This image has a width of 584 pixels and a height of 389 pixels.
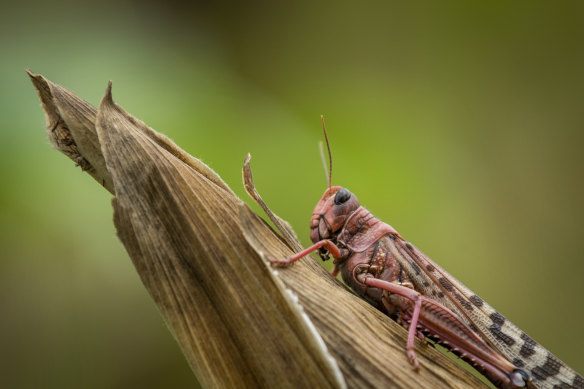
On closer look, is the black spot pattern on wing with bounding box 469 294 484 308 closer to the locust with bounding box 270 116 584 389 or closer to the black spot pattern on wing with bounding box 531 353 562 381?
the locust with bounding box 270 116 584 389

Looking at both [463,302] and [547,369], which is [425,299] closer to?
[463,302]

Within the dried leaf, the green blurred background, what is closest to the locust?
the dried leaf

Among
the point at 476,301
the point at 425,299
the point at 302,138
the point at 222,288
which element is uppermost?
the point at 302,138

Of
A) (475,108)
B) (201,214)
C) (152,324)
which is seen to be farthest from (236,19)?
(201,214)

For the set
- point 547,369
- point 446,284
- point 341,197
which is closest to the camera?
point 547,369

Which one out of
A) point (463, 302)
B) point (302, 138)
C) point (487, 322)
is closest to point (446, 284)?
point (463, 302)

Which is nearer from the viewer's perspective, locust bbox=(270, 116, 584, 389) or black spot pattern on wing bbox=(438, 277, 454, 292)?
locust bbox=(270, 116, 584, 389)

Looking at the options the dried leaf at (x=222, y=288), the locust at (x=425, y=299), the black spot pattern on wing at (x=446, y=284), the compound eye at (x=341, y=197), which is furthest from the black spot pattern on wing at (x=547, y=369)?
the compound eye at (x=341, y=197)

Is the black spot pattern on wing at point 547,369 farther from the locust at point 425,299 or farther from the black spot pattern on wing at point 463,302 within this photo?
the black spot pattern on wing at point 463,302

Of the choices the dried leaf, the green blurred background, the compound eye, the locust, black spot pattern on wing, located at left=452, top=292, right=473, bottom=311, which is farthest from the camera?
the green blurred background
